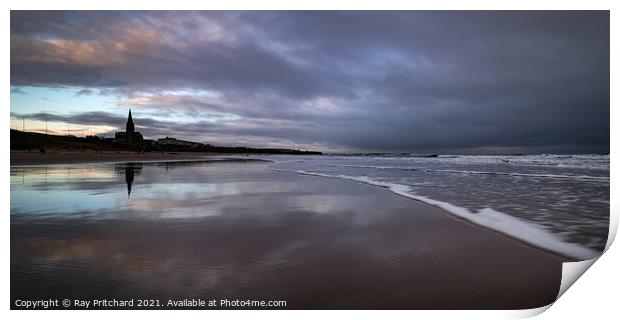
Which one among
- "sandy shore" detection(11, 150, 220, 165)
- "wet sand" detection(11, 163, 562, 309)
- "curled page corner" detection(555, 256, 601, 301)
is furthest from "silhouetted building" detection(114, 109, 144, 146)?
"curled page corner" detection(555, 256, 601, 301)

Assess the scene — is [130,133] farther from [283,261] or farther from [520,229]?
[520,229]

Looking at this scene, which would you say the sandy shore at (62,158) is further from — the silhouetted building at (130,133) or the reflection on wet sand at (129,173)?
the reflection on wet sand at (129,173)

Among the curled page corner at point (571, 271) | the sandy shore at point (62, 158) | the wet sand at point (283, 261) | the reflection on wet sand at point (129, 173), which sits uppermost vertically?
the sandy shore at point (62, 158)

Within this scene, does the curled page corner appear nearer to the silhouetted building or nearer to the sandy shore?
the silhouetted building

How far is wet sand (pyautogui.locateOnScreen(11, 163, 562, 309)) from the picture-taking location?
100 inches

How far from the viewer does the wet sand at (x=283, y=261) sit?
100 inches

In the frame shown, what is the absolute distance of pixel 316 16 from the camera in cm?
425

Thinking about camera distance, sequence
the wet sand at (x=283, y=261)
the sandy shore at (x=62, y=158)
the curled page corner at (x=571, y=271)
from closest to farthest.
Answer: the wet sand at (x=283, y=261) → the curled page corner at (x=571, y=271) → the sandy shore at (x=62, y=158)

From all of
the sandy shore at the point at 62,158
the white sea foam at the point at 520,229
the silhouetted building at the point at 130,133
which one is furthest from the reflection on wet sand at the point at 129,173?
the white sea foam at the point at 520,229
